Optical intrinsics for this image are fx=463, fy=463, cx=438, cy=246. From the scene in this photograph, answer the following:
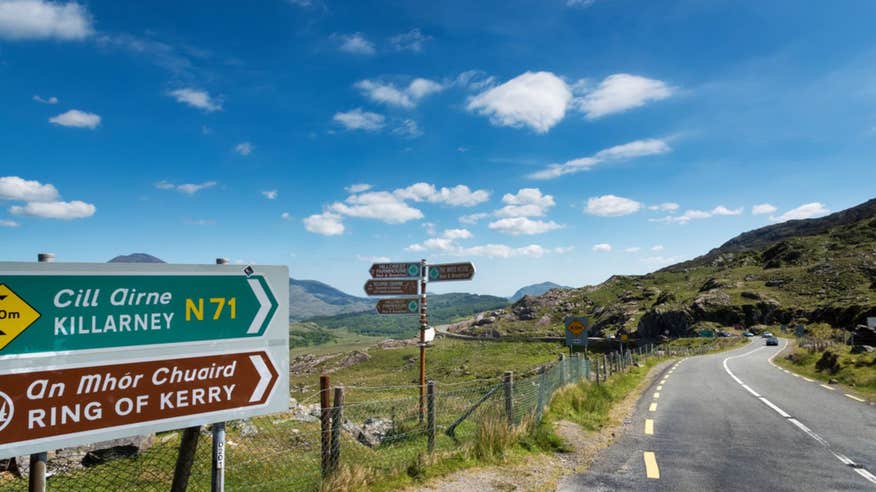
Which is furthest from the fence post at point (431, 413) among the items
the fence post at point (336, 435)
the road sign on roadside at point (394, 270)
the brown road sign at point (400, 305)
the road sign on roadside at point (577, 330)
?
the road sign on roadside at point (577, 330)

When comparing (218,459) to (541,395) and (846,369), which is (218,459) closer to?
(541,395)

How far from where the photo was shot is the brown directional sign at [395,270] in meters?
13.1

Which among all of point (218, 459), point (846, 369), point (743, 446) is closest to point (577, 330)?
point (743, 446)

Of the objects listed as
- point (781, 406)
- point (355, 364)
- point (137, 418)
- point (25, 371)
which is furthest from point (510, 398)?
point (355, 364)

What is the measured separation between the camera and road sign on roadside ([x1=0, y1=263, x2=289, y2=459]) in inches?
153

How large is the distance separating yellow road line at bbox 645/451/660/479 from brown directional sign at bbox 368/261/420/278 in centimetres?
697

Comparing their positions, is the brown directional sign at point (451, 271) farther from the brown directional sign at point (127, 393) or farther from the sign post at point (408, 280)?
the brown directional sign at point (127, 393)

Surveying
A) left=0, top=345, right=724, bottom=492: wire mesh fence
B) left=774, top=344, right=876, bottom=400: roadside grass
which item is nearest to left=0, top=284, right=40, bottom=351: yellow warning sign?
left=0, top=345, right=724, bottom=492: wire mesh fence

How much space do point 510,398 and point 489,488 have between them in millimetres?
3286

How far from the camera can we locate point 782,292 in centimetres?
9394

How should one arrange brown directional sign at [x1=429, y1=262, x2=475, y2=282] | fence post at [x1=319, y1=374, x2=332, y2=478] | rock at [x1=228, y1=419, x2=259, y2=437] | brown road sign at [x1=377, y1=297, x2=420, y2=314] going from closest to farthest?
fence post at [x1=319, y1=374, x2=332, y2=478] < rock at [x1=228, y1=419, x2=259, y2=437] < brown directional sign at [x1=429, y1=262, x2=475, y2=282] < brown road sign at [x1=377, y1=297, x2=420, y2=314]

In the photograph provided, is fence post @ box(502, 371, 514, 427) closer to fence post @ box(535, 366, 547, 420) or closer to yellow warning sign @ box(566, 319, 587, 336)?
fence post @ box(535, 366, 547, 420)

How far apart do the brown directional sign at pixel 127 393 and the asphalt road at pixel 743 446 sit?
5387 mm

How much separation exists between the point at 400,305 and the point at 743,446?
8.66 metres
